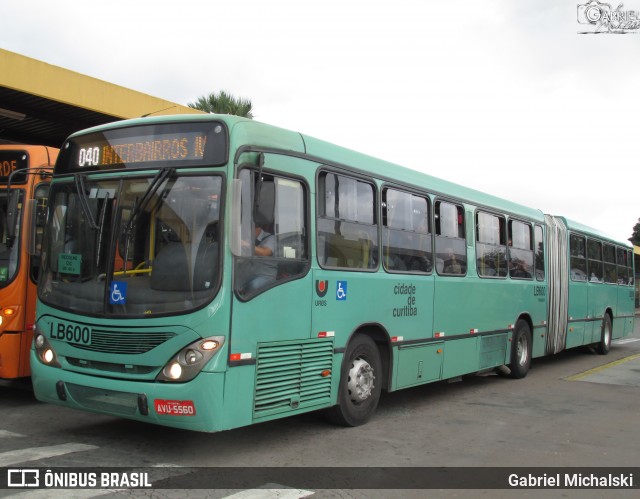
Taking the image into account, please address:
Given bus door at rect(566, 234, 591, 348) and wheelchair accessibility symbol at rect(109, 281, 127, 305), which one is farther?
bus door at rect(566, 234, 591, 348)

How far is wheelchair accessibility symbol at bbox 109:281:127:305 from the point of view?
17.9ft

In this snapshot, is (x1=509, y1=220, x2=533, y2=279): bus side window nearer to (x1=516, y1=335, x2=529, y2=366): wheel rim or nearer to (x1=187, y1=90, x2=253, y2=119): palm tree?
(x1=516, y1=335, x2=529, y2=366): wheel rim

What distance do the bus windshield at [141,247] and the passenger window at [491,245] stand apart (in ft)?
18.7

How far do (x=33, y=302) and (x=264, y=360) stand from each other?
354cm

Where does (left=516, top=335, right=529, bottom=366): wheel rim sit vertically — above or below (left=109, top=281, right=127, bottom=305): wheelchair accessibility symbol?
below

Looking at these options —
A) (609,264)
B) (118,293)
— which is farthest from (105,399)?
(609,264)

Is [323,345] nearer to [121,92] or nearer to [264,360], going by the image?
[264,360]

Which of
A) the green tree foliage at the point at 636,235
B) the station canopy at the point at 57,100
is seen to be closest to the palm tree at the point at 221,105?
the station canopy at the point at 57,100

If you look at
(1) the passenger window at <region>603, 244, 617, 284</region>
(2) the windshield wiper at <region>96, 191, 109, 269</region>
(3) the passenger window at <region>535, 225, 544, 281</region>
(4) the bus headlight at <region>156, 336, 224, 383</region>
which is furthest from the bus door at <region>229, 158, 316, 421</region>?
(1) the passenger window at <region>603, 244, 617, 284</region>

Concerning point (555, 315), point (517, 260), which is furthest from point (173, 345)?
point (555, 315)

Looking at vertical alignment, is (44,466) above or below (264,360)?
below

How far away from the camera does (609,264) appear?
16703 millimetres

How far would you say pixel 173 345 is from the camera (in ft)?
17.1

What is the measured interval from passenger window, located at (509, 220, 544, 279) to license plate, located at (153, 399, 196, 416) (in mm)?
7430
